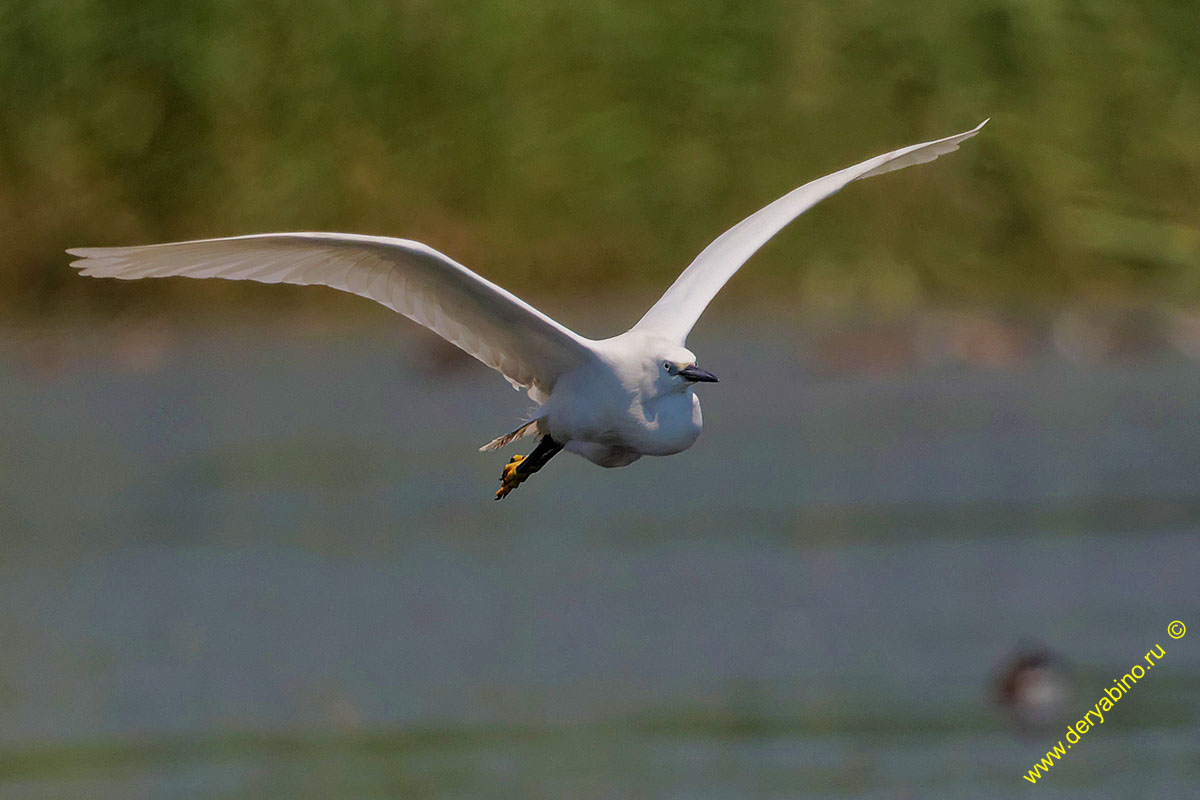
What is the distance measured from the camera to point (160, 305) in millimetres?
16703

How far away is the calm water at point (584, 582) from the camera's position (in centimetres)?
902

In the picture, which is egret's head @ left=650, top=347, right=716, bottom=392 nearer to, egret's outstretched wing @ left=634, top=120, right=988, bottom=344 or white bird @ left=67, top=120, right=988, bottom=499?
white bird @ left=67, top=120, right=988, bottom=499

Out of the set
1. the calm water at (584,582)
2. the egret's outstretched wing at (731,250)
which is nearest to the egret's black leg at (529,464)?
the egret's outstretched wing at (731,250)

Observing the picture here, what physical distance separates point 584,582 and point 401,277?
4.88 meters

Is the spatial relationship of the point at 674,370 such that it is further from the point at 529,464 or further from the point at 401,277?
the point at 401,277

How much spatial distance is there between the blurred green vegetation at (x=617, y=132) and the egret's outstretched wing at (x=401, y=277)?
8.77 metres

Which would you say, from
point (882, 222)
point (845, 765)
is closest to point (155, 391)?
point (882, 222)

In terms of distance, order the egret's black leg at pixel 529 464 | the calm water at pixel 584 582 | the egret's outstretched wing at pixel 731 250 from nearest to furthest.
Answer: the egret's black leg at pixel 529 464 → the egret's outstretched wing at pixel 731 250 → the calm water at pixel 584 582

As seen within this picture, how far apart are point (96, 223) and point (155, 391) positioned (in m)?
1.17

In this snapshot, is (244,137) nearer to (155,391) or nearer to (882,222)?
(155,391)

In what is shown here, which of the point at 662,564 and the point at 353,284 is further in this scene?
the point at 662,564

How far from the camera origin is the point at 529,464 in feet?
21.1

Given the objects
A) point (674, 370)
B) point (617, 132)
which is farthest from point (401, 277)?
point (617, 132)

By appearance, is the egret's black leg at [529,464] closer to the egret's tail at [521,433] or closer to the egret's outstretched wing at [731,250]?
the egret's tail at [521,433]
